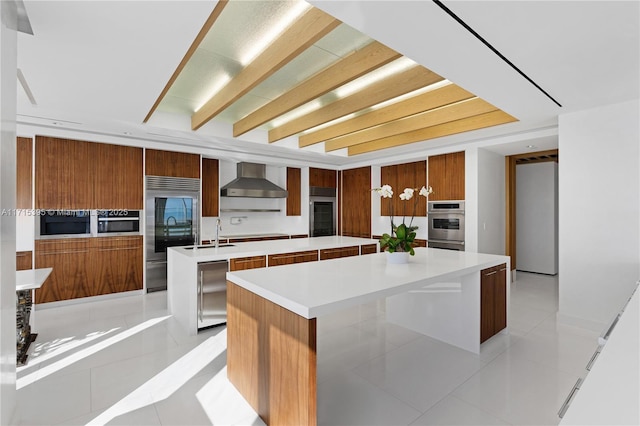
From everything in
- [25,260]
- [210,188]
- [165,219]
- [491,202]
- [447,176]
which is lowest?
[25,260]

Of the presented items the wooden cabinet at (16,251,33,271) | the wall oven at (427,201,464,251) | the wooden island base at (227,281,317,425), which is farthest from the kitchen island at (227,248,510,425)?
the wooden cabinet at (16,251,33,271)

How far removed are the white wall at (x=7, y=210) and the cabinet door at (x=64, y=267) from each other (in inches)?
126

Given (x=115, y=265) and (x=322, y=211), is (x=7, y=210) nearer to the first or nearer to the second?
(x=115, y=265)

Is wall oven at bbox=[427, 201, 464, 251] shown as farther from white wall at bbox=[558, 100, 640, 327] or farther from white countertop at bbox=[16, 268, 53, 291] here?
white countertop at bbox=[16, 268, 53, 291]

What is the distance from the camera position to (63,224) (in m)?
4.30

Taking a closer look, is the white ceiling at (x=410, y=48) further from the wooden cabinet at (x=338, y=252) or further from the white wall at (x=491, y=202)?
the wooden cabinet at (x=338, y=252)

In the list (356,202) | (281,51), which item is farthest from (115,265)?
(356,202)

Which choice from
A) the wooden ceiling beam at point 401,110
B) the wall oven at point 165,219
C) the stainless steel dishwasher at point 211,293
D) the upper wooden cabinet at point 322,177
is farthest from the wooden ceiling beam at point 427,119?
the stainless steel dishwasher at point 211,293

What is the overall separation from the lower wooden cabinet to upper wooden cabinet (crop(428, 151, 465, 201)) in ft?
16.1

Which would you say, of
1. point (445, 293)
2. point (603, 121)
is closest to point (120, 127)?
point (445, 293)

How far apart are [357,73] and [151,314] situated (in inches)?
144

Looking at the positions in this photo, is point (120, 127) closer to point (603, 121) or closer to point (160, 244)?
point (160, 244)

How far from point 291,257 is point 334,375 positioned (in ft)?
5.49

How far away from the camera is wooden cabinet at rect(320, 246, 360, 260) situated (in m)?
4.26
